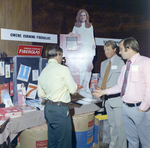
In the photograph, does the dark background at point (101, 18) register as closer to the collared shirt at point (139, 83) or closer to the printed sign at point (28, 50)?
the printed sign at point (28, 50)

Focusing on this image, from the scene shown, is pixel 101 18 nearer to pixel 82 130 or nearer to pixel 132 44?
pixel 132 44

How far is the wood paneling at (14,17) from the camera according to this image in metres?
2.53

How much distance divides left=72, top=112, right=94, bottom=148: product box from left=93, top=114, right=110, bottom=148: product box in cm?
15

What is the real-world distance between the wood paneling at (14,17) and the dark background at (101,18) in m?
0.11

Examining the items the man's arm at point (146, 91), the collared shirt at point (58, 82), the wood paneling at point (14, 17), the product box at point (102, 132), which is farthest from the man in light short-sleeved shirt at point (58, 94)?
the wood paneling at point (14, 17)

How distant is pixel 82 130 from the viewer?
8.03 ft

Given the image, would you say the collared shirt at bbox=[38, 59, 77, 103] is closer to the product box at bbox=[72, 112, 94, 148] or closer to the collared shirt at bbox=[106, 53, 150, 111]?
the collared shirt at bbox=[106, 53, 150, 111]

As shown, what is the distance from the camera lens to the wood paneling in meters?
2.53

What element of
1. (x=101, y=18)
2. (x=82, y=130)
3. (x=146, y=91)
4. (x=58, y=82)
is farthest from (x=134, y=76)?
(x=101, y=18)

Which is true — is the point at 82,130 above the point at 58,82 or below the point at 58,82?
below

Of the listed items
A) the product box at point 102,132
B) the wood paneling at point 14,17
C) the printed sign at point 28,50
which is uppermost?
the wood paneling at point 14,17

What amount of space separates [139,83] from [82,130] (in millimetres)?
1152

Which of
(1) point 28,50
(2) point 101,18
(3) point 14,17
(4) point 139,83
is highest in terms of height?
(2) point 101,18

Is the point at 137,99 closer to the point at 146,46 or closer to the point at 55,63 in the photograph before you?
the point at 55,63
